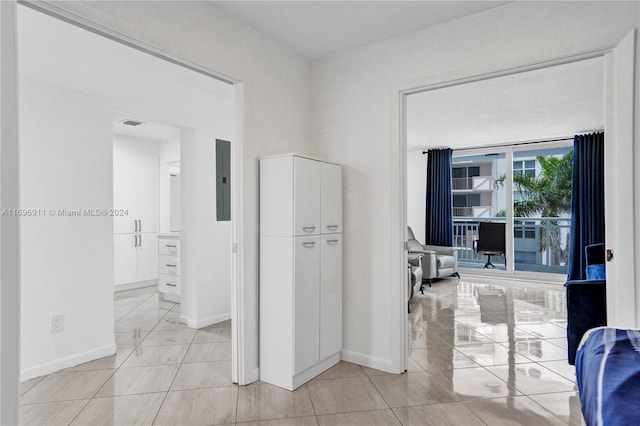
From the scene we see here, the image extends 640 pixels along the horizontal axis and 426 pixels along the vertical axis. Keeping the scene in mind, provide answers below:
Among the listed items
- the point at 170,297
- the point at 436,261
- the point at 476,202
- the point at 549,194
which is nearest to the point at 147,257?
the point at 170,297

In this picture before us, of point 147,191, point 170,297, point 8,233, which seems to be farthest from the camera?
point 147,191

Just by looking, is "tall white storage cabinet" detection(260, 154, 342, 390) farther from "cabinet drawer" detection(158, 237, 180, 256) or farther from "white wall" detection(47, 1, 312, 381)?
"cabinet drawer" detection(158, 237, 180, 256)

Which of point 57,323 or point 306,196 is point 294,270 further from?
point 57,323

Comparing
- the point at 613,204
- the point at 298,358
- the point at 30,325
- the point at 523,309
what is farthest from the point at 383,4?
the point at 523,309

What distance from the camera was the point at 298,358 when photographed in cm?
253

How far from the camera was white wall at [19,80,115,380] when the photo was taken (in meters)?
2.82

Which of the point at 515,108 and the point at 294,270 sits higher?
the point at 515,108

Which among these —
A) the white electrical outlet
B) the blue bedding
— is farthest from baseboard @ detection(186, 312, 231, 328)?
the blue bedding

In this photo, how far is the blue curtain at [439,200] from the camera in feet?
24.2

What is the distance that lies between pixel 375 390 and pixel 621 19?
2681 millimetres

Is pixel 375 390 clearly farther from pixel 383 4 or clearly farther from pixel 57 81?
pixel 57 81

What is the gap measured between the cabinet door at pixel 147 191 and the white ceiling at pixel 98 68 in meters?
2.76

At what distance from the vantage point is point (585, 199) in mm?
6043

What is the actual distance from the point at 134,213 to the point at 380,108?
4.89 metres
